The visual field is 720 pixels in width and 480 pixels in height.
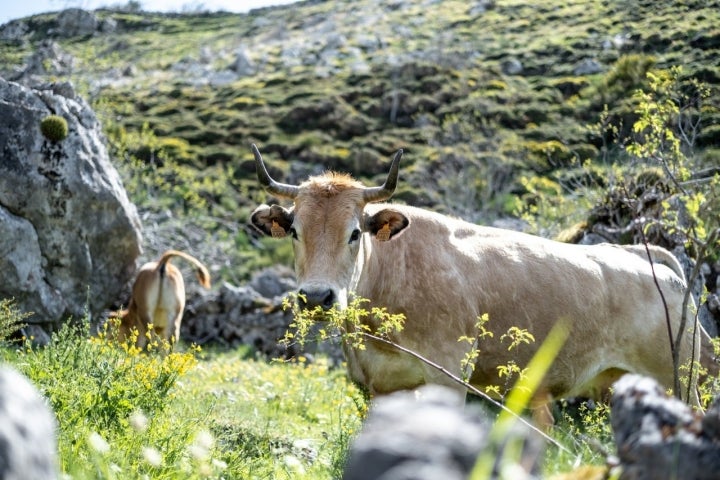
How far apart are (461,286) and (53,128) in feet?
24.2

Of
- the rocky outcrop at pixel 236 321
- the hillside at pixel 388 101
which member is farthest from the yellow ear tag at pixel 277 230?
the rocky outcrop at pixel 236 321

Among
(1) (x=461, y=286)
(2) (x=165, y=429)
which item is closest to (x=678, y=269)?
(1) (x=461, y=286)

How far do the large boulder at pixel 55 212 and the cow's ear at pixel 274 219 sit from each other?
4.44 meters

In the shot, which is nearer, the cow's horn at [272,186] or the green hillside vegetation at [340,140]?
the green hillside vegetation at [340,140]

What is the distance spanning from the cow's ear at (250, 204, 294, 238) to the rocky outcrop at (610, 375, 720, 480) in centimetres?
437

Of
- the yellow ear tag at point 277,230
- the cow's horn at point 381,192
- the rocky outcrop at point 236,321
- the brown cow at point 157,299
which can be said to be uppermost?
the cow's horn at point 381,192

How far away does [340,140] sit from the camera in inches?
1838

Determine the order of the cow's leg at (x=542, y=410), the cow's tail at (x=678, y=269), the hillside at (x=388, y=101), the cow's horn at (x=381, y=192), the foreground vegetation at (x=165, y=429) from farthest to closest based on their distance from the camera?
the hillside at (x=388, y=101) → the cow's tail at (x=678, y=269) → the cow's leg at (x=542, y=410) → the cow's horn at (x=381, y=192) → the foreground vegetation at (x=165, y=429)

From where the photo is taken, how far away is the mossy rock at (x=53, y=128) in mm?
10805

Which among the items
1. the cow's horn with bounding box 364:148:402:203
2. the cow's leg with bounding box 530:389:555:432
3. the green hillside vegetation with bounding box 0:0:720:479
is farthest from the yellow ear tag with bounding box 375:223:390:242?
the cow's leg with bounding box 530:389:555:432

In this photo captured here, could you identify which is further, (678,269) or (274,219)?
(678,269)

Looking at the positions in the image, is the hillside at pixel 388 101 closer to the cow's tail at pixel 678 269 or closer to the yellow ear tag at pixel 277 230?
the cow's tail at pixel 678 269

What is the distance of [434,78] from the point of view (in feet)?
175

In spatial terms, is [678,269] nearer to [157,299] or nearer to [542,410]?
[542,410]
